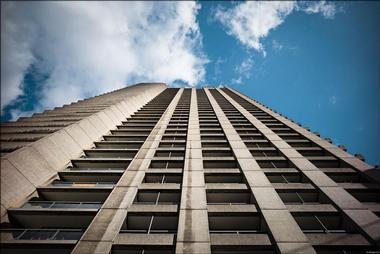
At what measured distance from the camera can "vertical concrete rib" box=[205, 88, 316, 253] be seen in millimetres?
8064

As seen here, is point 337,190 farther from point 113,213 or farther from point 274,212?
point 113,213

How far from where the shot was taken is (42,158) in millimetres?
13016

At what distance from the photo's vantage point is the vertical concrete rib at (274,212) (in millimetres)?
8064

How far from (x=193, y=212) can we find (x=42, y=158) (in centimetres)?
889

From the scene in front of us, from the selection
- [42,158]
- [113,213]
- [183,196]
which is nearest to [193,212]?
[183,196]

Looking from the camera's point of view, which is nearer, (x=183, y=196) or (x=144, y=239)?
(x=144, y=239)

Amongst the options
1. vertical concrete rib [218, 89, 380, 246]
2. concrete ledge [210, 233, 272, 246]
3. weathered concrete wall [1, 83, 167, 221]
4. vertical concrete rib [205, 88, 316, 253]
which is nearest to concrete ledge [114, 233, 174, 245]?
concrete ledge [210, 233, 272, 246]

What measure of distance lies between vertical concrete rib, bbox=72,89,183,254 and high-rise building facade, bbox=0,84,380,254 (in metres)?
0.04

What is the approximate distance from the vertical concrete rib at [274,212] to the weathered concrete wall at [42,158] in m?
10.4

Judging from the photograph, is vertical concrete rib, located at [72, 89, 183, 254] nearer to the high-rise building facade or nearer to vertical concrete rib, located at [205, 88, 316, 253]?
the high-rise building facade

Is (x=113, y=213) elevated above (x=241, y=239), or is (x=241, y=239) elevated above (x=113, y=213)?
(x=113, y=213)

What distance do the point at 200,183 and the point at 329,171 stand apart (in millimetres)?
7357

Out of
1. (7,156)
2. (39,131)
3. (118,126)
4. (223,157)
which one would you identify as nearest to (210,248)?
(223,157)

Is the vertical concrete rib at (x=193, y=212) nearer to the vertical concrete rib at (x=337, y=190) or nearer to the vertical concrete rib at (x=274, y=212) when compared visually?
the vertical concrete rib at (x=274, y=212)
